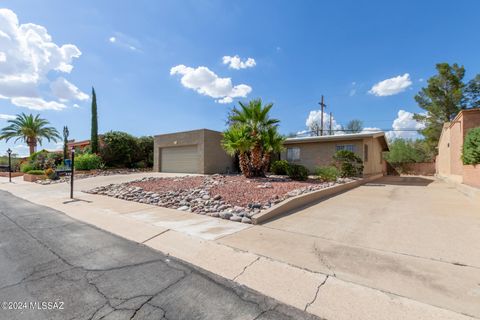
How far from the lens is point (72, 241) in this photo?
4508 mm

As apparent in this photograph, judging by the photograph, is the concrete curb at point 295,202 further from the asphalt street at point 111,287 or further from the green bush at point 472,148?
the green bush at point 472,148

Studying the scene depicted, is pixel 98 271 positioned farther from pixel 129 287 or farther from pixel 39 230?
pixel 39 230

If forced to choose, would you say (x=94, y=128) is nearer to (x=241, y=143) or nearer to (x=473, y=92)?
(x=241, y=143)

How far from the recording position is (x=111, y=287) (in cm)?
288

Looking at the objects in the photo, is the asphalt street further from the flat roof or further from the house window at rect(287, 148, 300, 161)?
the house window at rect(287, 148, 300, 161)

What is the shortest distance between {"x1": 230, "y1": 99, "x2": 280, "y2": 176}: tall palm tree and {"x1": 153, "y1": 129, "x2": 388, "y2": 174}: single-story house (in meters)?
4.84

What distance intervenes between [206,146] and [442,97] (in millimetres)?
26152

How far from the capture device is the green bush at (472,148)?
8633 millimetres

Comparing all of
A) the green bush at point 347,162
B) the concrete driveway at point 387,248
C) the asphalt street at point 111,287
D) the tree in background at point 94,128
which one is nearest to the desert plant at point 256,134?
the green bush at point 347,162

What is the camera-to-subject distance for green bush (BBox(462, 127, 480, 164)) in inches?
340

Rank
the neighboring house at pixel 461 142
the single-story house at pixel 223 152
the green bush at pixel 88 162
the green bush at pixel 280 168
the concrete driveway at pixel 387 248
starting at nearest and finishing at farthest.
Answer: the concrete driveway at pixel 387 248, the neighboring house at pixel 461 142, the green bush at pixel 280 168, the single-story house at pixel 223 152, the green bush at pixel 88 162

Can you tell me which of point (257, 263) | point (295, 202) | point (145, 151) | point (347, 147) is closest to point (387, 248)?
point (257, 263)

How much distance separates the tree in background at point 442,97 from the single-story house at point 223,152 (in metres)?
12.5

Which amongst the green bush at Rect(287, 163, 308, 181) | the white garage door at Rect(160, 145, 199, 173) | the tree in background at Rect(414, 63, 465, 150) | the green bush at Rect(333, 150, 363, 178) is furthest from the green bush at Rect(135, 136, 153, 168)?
the tree in background at Rect(414, 63, 465, 150)
